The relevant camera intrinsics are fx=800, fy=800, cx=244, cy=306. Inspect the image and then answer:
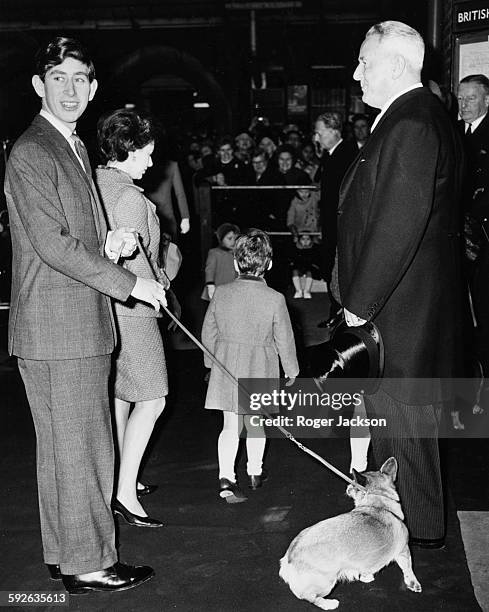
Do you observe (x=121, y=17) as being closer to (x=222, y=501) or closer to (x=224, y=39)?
(x=224, y=39)

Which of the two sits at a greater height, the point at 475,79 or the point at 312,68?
the point at 312,68

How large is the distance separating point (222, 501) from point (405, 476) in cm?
100

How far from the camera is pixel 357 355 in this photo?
305cm

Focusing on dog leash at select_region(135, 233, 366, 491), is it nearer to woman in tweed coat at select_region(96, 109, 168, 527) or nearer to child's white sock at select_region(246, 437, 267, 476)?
woman in tweed coat at select_region(96, 109, 168, 527)

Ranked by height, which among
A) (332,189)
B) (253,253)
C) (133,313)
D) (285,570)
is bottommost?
(285,570)

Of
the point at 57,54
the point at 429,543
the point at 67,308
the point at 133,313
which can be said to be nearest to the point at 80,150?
the point at 57,54

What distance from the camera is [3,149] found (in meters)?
7.94

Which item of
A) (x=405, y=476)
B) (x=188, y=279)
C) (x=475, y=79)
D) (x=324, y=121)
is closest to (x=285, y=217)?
(x=188, y=279)

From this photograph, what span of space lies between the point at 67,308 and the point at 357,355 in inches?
43.2

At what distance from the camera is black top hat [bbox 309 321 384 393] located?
305 cm

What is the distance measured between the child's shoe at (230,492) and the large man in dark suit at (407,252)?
0.85 meters

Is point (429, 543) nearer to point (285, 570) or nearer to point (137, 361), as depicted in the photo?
point (285, 570)

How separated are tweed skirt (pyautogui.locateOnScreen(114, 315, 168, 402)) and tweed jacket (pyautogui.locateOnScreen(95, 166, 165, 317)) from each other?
0.17ft

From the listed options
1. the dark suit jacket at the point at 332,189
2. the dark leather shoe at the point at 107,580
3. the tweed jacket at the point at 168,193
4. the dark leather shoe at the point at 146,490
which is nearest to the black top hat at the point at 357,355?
the dark leather shoe at the point at 107,580
